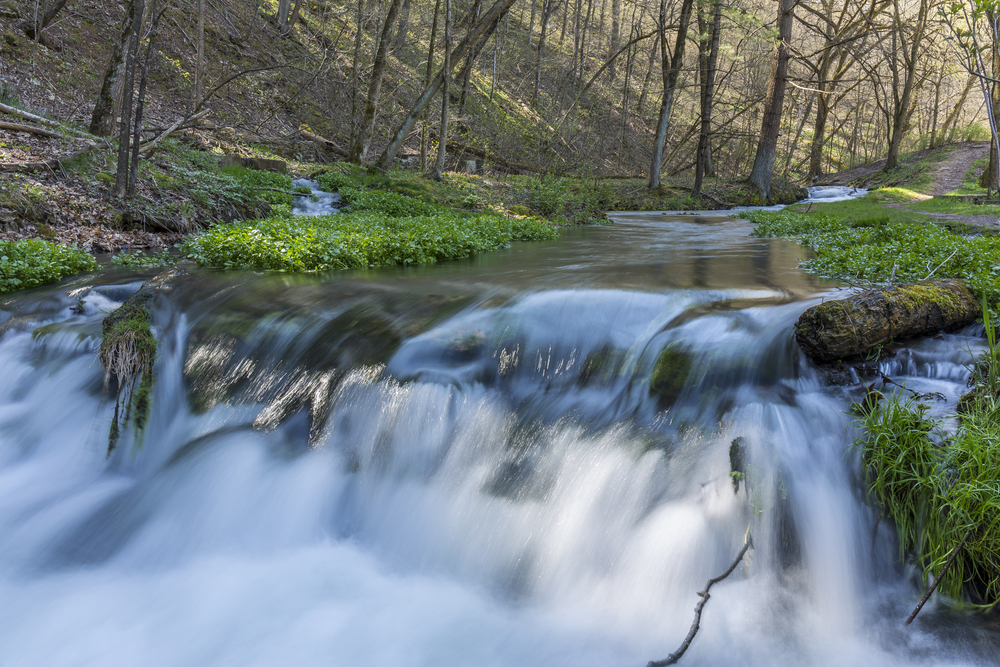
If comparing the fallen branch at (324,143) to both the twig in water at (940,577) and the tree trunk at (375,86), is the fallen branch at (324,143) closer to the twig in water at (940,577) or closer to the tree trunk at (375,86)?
the tree trunk at (375,86)

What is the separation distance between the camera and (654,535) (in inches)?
137

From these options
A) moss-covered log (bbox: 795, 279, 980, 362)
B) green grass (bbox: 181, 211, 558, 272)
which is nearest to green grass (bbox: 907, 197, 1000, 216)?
moss-covered log (bbox: 795, 279, 980, 362)

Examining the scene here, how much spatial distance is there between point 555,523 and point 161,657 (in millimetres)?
2240

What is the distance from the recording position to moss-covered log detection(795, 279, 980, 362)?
4.14 metres

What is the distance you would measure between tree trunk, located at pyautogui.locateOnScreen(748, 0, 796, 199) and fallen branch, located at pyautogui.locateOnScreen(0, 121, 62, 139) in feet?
60.6

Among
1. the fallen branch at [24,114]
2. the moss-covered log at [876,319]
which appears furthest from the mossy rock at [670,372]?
the fallen branch at [24,114]

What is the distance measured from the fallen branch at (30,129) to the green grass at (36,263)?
157 inches

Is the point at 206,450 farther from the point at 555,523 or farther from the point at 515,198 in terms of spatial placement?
the point at 515,198

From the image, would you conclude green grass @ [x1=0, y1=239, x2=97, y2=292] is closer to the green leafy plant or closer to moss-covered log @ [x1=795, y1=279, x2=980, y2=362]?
the green leafy plant

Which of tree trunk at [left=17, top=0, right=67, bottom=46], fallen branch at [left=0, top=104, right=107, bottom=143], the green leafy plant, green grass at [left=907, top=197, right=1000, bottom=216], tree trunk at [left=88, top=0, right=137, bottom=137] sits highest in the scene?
tree trunk at [left=17, top=0, right=67, bottom=46]

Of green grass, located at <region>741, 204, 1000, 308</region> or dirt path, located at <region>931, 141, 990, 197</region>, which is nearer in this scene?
green grass, located at <region>741, 204, 1000, 308</region>

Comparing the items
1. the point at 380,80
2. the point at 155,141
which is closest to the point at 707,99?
the point at 380,80

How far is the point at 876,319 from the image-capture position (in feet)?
13.8

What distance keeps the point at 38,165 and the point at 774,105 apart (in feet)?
65.1
